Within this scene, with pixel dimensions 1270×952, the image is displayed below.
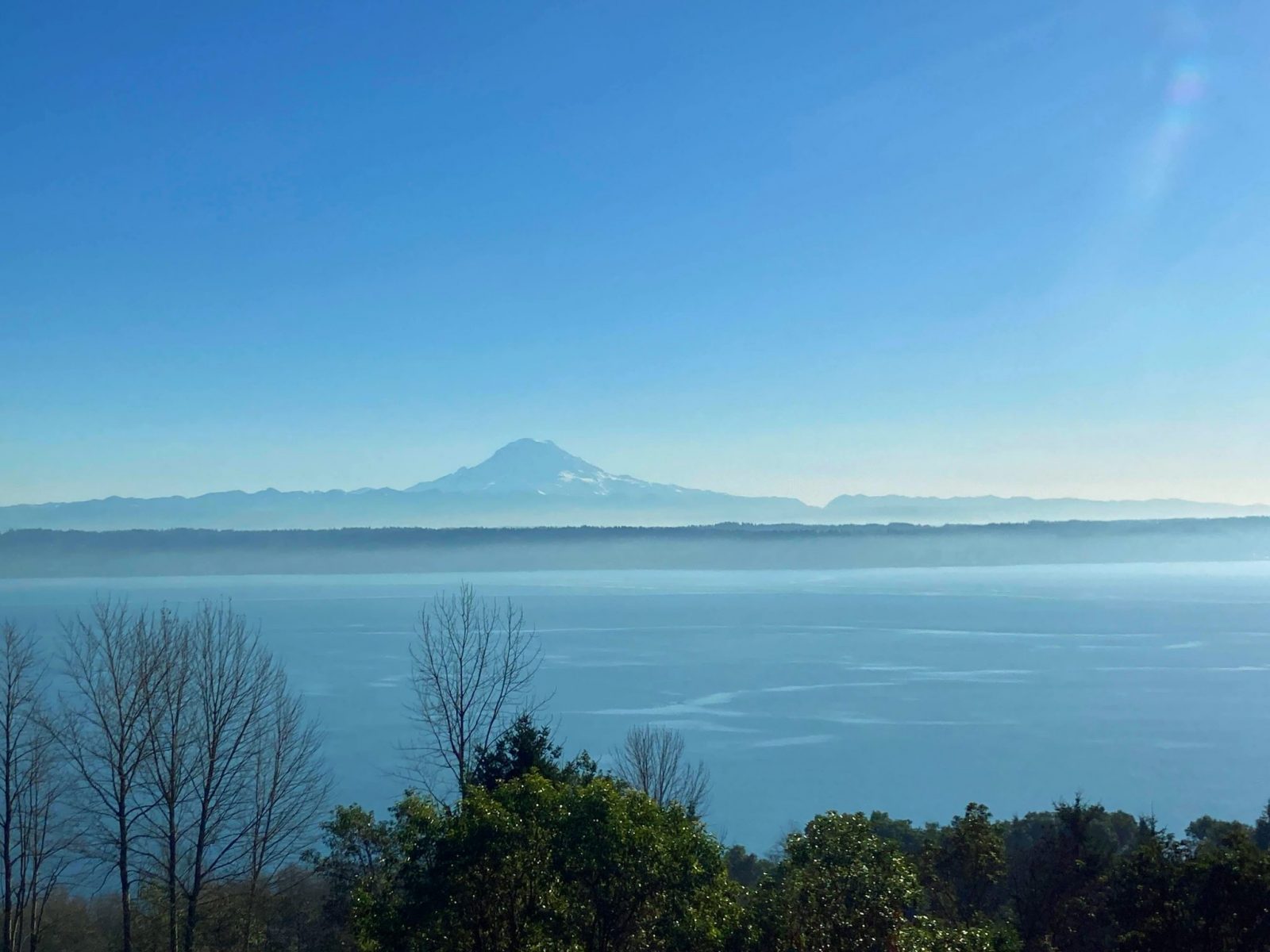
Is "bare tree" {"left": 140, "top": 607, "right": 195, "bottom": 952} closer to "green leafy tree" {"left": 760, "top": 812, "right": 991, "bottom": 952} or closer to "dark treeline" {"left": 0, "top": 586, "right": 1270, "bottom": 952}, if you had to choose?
"dark treeline" {"left": 0, "top": 586, "right": 1270, "bottom": 952}

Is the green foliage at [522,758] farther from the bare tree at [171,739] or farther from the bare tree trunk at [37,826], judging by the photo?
the bare tree trunk at [37,826]

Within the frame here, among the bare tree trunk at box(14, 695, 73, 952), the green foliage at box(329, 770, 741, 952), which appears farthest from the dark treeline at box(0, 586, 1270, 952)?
the bare tree trunk at box(14, 695, 73, 952)

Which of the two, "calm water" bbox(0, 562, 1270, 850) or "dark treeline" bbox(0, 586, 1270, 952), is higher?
"dark treeline" bbox(0, 586, 1270, 952)

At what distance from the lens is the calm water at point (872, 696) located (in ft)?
142

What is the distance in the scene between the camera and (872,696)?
66.9m

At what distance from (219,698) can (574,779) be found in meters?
6.13

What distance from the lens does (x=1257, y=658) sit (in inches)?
3228

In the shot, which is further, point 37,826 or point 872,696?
point 872,696

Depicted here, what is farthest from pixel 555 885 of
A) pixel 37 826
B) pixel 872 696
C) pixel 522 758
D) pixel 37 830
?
pixel 872 696

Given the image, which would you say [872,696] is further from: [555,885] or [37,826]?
[555,885]

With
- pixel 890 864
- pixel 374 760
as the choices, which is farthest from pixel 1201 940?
pixel 374 760

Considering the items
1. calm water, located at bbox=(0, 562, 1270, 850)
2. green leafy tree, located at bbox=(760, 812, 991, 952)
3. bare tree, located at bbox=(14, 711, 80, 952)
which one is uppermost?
green leafy tree, located at bbox=(760, 812, 991, 952)

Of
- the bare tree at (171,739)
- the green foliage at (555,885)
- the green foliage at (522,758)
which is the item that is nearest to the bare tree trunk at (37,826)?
the bare tree at (171,739)

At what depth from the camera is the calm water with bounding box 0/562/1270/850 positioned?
43.4 metres
